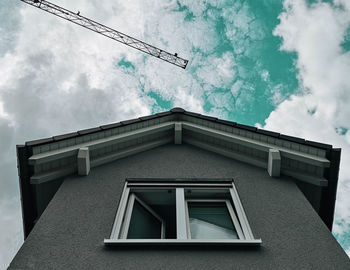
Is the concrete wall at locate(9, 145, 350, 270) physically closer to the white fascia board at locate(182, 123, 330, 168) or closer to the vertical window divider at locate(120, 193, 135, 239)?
the vertical window divider at locate(120, 193, 135, 239)

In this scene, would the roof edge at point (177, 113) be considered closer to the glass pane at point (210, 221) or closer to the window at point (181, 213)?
the window at point (181, 213)

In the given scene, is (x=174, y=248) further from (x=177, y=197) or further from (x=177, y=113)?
(x=177, y=113)

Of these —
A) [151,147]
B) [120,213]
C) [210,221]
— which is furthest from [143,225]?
[151,147]

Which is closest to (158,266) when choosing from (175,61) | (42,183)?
(42,183)

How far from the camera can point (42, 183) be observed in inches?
233

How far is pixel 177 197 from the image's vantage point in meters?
5.44

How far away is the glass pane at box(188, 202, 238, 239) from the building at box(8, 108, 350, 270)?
0.02m

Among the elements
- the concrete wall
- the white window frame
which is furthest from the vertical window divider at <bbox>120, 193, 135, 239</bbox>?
the white window frame

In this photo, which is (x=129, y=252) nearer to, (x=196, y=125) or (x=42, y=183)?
(x=42, y=183)

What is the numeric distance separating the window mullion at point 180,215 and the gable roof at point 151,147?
1.82 m

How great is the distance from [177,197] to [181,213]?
1.79 ft

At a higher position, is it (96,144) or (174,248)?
(96,144)

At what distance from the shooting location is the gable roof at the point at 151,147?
5.73 metres

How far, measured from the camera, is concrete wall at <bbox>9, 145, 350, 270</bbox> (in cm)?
388
